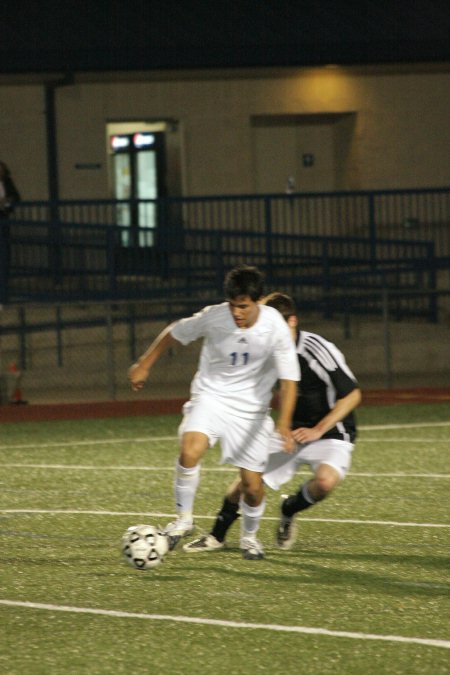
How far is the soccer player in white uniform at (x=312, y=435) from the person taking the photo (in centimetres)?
Answer: 902

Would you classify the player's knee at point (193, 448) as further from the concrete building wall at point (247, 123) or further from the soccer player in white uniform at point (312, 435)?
the concrete building wall at point (247, 123)

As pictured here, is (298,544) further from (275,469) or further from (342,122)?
(342,122)

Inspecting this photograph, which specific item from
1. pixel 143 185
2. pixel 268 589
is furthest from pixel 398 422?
pixel 143 185

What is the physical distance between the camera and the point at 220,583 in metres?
8.23

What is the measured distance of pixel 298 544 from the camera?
9453 millimetres

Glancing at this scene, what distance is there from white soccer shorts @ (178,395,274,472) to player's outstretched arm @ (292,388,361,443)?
0.27 meters

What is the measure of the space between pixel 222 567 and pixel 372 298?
47.2 feet

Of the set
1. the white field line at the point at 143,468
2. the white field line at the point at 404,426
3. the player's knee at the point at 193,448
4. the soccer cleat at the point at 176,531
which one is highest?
the player's knee at the point at 193,448

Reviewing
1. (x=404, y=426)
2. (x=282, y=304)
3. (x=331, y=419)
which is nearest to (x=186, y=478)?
(x=331, y=419)

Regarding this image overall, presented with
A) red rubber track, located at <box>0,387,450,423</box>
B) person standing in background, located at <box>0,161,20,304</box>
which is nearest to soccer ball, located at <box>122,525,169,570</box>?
red rubber track, located at <box>0,387,450,423</box>

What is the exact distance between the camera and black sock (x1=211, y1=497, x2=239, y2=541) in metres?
9.18

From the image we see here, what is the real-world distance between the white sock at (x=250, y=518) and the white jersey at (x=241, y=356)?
0.57 meters

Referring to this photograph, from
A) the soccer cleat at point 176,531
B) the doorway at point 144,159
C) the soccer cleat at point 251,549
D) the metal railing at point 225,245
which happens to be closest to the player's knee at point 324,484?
the soccer cleat at point 251,549

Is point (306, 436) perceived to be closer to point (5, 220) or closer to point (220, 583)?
point (220, 583)
